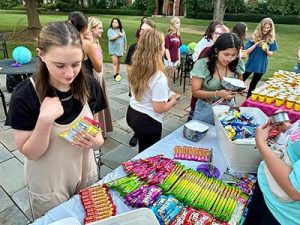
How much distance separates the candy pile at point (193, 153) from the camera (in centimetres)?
192

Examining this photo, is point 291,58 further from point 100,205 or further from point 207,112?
point 100,205

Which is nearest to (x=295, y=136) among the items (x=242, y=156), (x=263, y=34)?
(x=242, y=156)

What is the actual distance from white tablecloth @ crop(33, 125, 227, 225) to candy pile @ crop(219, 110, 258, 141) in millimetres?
283

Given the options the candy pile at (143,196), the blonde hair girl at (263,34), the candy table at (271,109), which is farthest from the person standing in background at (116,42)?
the candy pile at (143,196)

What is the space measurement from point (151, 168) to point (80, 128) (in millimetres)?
630

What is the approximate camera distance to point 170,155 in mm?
2004

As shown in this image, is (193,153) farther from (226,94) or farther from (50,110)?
(50,110)

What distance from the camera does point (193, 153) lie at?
197 centimetres

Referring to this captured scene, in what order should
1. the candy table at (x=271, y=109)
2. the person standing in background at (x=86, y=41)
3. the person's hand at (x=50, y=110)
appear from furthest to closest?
the person standing in background at (x=86, y=41) < the candy table at (x=271, y=109) < the person's hand at (x=50, y=110)

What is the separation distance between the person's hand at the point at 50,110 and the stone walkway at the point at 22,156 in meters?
1.69

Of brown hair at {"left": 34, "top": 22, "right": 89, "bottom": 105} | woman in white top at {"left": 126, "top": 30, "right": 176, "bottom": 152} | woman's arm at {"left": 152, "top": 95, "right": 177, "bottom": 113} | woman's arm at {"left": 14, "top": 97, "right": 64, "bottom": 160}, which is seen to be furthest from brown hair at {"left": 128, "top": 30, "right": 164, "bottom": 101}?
woman's arm at {"left": 14, "top": 97, "right": 64, "bottom": 160}

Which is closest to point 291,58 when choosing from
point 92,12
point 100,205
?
point 100,205

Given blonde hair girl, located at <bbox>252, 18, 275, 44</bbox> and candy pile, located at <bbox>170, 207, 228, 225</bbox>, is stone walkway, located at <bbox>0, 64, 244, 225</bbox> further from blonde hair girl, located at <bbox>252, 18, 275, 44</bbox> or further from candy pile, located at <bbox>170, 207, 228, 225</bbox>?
candy pile, located at <bbox>170, 207, 228, 225</bbox>

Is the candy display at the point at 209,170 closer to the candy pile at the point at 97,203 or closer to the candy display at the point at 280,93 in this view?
the candy pile at the point at 97,203
